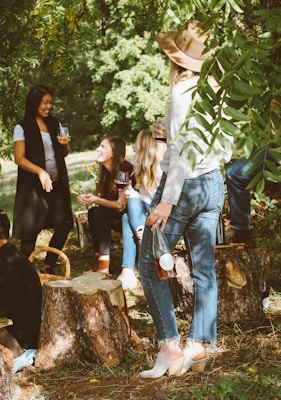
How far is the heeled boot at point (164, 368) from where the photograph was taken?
3.71 meters

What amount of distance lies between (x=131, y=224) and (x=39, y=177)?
94 centimetres

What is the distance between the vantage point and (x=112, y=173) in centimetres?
614

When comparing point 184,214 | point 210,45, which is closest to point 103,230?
point 184,214

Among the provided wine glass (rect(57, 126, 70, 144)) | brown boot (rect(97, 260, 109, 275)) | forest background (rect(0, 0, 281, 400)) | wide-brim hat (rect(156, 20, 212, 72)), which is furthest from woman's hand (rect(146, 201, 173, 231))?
brown boot (rect(97, 260, 109, 275))

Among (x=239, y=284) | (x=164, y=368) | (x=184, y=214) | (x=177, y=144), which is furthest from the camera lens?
(x=239, y=284)

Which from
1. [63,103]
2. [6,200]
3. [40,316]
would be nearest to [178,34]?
[40,316]

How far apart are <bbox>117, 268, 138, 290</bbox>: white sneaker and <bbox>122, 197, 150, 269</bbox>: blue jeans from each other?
58 mm

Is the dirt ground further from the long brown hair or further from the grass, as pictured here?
the long brown hair

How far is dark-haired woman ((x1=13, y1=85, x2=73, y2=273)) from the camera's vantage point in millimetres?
5746

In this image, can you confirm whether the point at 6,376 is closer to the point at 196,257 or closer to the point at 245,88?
the point at 196,257

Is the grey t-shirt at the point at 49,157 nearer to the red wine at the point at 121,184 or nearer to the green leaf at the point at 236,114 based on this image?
the red wine at the point at 121,184

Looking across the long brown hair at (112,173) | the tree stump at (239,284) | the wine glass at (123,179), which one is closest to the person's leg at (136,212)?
the wine glass at (123,179)

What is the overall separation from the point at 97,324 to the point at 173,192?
1.31m

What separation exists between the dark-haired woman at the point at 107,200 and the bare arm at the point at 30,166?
58 cm
